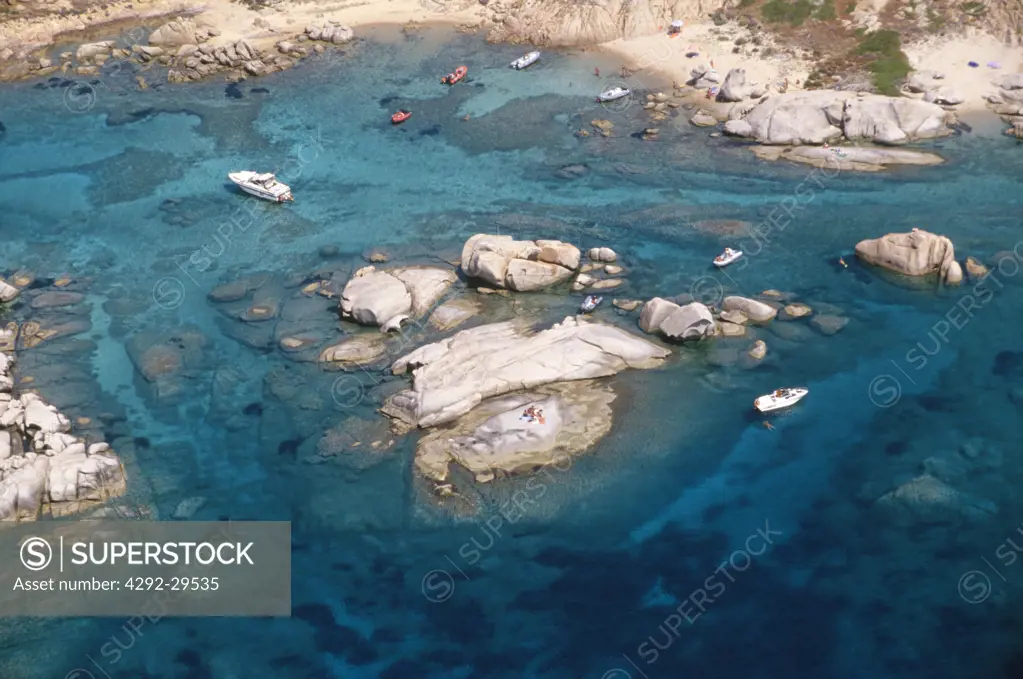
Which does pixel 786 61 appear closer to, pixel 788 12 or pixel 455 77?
pixel 788 12

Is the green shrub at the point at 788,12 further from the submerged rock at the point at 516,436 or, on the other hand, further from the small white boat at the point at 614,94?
the submerged rock at the point at 516,436

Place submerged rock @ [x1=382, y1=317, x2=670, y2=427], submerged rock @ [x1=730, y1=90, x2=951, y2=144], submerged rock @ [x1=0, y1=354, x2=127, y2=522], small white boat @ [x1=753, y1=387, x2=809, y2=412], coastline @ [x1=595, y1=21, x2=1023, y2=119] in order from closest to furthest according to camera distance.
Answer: submerged rock @ [x1=0, y1=354, x2=127, y2=522] < small white boat @ [x1=753, y1=387, x2=809, y2=412] < submerged rock @ [x1=382, y1=317, x2=670, y2=427] < submerged rock @ [x1=730, y1=90, x2=951, y2=144] < coastline @ [x1=595, y1=21, x2=1023, y2=119]

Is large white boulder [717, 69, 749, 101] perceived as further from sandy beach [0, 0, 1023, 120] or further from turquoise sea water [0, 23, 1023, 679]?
turquoise sea water [0, 23, 1023, 679]

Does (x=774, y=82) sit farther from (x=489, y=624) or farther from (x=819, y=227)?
(x=489, y=624)

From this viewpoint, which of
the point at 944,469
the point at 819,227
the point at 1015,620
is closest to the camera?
the point at 1015,620

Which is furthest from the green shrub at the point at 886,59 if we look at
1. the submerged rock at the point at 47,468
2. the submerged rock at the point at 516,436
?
the submerged rock at the point at 47,468

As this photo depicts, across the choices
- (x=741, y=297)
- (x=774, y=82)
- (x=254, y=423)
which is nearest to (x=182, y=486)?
(x=254, y=423)

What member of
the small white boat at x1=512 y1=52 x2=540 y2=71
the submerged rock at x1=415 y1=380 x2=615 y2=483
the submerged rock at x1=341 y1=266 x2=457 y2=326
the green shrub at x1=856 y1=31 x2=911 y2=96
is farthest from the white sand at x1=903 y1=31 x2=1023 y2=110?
the submerged rock at x1=415 y1=380 x2=615 y2=483
